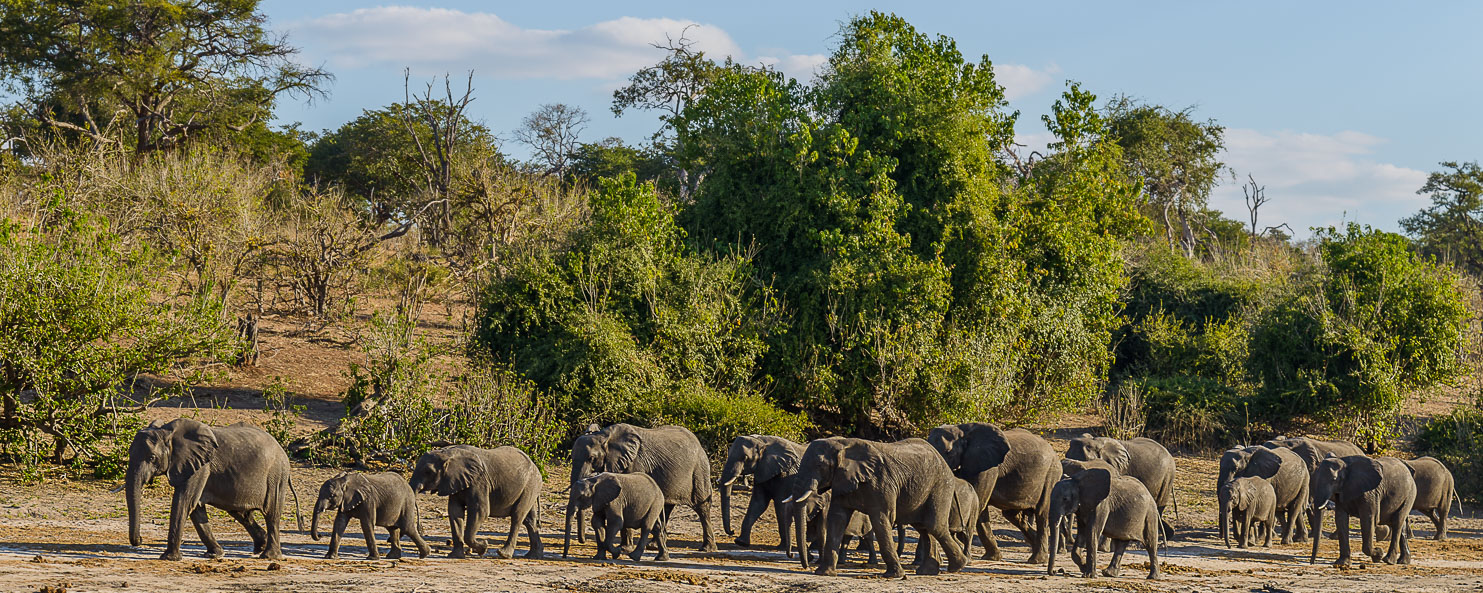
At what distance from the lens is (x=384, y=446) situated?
18.1 meters

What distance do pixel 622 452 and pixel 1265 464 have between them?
763cm

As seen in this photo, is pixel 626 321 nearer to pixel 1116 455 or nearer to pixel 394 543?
pixel 1116 455

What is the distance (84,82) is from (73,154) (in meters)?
8.13

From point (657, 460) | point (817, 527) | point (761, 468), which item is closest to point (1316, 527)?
point (817, 527)

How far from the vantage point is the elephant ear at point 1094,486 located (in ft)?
42.1

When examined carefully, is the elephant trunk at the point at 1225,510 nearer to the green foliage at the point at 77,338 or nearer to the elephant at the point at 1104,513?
the elephant at the point at 1104,513

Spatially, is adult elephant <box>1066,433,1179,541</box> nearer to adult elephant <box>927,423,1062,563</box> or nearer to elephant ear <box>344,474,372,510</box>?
adult elephant <box>927,423,1062,563</box>

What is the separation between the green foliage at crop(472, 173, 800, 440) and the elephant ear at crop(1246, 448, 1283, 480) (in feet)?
22.0

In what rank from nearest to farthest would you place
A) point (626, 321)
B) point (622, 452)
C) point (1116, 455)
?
point (622, 452) < point (1116, 455) < point (626, 321)

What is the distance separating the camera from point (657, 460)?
47.5 feet

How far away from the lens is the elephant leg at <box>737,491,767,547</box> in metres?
14.4

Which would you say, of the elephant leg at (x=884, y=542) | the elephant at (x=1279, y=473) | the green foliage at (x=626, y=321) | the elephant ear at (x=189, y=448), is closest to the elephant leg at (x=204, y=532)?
the elephant ear at (x=189, y=448)

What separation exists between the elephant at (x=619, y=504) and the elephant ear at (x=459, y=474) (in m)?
0.94

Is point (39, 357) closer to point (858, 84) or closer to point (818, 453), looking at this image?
point (818, 453)
